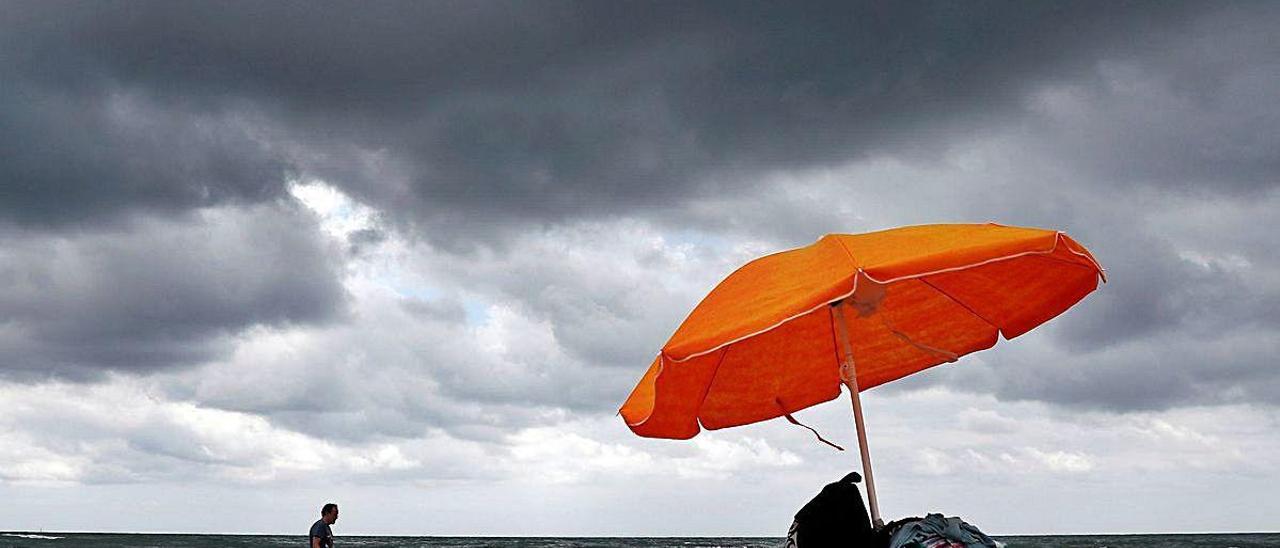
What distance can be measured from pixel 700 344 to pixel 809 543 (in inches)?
34.5

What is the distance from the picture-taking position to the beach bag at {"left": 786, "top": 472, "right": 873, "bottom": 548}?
167 inches

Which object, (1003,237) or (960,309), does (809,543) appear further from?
(960,309)

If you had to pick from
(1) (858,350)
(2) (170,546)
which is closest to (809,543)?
(1) (858,350)

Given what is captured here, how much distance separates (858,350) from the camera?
6398mm

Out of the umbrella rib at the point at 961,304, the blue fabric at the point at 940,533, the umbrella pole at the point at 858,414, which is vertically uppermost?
the umbrella rib at the point at 961,304

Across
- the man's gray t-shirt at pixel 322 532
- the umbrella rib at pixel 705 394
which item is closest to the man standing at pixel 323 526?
the man's gray t-shirt at pixel 322 532

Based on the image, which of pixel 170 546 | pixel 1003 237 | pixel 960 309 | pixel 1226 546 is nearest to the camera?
pixel 1003 237

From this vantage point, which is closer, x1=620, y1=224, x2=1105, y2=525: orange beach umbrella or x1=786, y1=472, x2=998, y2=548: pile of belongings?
x1=786, y1=472, x2=998, y2=548: pile of belongings

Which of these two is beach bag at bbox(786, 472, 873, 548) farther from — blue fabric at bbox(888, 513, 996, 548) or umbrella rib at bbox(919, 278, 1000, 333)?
umbrella rib at bbox(919, 278, 1000, 333)

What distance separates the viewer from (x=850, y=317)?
20.5 ft

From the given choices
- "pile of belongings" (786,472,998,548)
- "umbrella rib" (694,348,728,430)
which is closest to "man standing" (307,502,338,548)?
"umbrella rib" (694,348,728,430)

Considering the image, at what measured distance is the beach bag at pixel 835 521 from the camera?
4242 millimetres

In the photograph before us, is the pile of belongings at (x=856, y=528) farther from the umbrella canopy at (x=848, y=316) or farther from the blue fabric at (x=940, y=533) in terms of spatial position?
the umbrella canopy at (x=848, y=316)

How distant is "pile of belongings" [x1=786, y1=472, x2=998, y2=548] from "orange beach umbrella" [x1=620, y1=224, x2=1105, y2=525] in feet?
2.34
